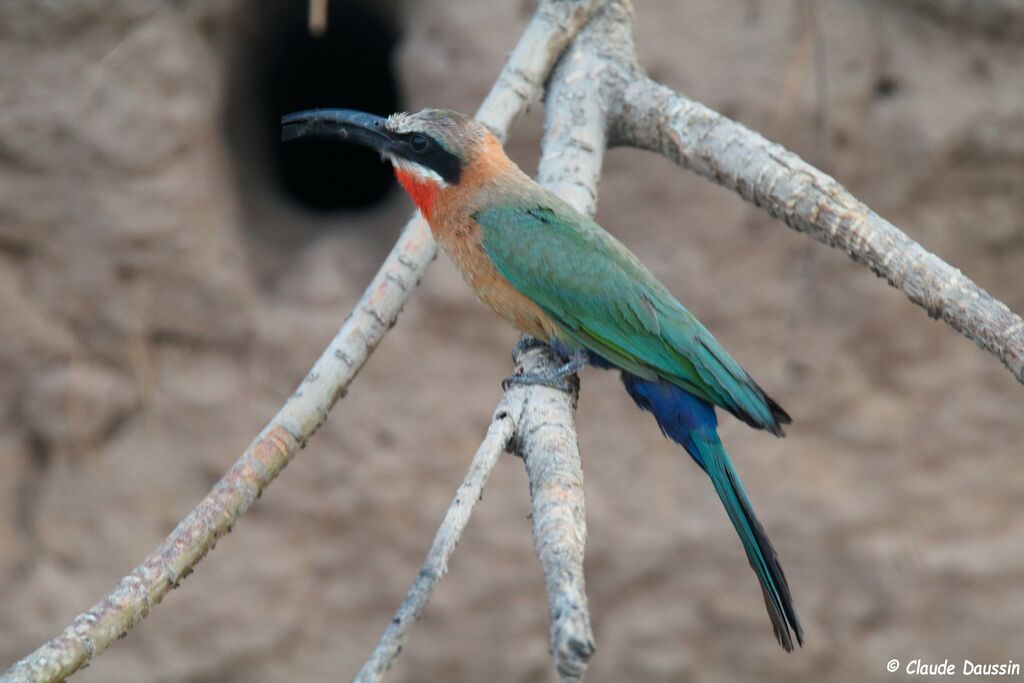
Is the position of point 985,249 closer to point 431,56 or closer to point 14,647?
point 431,56

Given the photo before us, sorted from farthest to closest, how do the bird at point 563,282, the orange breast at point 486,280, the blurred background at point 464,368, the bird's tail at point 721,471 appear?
the blurred background at point 464,368, the orange breast at point 486,280, the bird at point 563,282, the bird's tail at point 721,471

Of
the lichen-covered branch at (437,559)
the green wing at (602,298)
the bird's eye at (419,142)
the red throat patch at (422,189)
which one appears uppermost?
the bird's eye at (419,142)

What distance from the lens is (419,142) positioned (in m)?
2.69

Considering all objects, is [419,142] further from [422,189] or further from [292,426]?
[292,426]

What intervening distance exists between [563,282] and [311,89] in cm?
255

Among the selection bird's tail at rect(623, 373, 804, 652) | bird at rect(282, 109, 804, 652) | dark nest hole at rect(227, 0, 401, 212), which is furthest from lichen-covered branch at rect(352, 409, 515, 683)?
dark nest hole at rect(227, 0, 401, 212)

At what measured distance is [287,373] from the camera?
3916 mm

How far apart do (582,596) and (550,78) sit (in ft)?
5.34

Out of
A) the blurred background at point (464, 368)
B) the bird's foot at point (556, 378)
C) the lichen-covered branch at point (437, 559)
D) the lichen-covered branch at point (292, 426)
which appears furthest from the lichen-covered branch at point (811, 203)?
the blurred background at point (464, 368)

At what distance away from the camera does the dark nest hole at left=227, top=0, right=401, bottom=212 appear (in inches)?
162

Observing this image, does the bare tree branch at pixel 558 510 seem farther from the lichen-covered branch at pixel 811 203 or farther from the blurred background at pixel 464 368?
the blurred background at pixel 464 368

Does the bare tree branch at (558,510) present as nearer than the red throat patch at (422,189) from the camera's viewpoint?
Yes

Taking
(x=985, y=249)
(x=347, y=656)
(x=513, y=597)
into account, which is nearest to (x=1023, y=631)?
(x=985, y=249)

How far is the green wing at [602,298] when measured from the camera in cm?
237
